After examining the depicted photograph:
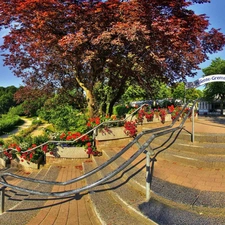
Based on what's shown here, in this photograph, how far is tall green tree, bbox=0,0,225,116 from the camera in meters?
5.96

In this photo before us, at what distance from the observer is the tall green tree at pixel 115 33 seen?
5.96 metres

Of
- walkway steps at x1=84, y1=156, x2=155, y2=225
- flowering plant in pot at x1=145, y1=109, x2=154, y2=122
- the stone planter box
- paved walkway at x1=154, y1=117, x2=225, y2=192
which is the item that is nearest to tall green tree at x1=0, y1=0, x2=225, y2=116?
flowering plant in pot at x1=145, y1=109, x2=154, y2=122

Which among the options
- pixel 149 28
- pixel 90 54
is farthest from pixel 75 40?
pixel 149 28

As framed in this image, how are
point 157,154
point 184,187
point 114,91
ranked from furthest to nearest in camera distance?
1. point 114,91
2. point 157,154
3. point 184,187

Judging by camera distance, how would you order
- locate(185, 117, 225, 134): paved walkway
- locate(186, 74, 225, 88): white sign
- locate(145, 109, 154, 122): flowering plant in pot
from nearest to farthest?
locate(186, 74, 225, 88): white sign < locate(185, 117, 225, 134): paved walkway < locate(145, 109, 154, 122): flowering plant in pot

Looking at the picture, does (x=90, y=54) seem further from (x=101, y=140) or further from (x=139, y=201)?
(x=139, y=201)

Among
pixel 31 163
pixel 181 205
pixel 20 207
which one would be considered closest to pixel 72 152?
pixel 31 163

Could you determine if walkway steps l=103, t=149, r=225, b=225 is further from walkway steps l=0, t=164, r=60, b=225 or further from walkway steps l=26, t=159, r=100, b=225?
walkway steps l=0, t=164, r=60, b=225

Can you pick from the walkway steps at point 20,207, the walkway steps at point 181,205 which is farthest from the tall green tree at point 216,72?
the walkway steps at point 20,207

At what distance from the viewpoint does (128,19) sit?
6055 mm

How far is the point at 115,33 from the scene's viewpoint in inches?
241

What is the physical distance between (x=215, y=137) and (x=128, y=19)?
3.87m

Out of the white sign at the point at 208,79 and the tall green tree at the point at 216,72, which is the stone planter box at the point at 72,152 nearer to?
the white sign at the point at 208,79

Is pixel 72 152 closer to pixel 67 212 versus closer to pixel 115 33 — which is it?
pixel 67 212
